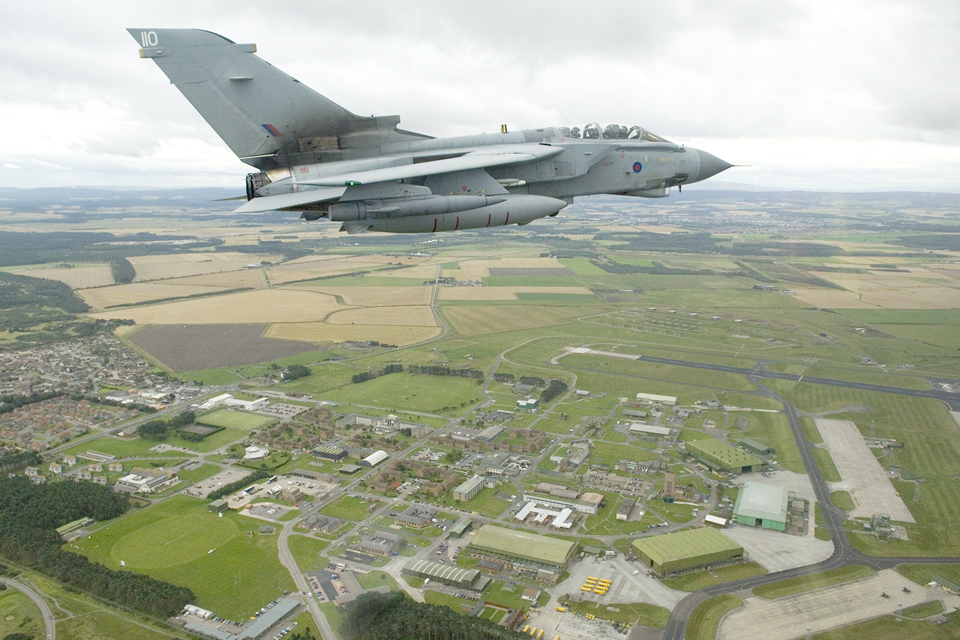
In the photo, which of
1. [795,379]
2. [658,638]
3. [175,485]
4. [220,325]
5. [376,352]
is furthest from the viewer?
[220,325]

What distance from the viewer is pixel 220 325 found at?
234 ft

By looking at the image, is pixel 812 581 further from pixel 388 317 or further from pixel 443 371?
pixel 388 317

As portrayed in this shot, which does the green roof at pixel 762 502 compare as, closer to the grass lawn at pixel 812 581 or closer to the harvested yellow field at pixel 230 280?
the grass lawn at pixel 812 581

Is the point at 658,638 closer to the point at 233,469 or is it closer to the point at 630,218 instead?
the point at 233,469

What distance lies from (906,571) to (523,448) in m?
21.2

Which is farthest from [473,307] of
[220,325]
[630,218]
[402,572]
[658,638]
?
[630,218]

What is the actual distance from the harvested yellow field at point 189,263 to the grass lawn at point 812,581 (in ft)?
303

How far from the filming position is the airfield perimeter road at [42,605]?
27.1 meters

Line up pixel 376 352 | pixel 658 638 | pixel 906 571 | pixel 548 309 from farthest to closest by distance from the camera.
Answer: pixel 548 309 < pixel 376 352 < pixel 906 571 < pixel 658 638

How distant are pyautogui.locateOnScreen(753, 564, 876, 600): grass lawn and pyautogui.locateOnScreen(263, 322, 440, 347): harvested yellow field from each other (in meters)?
43.5

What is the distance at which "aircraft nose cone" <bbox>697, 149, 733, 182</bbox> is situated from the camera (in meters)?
22.6

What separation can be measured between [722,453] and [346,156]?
Answer: 3172cm

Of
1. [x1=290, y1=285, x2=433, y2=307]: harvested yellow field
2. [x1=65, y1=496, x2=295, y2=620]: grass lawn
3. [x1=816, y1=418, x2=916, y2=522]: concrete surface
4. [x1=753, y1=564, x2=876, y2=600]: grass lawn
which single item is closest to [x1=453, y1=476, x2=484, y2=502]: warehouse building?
[x1=65, y1=496, x2=295, y2=620]: grass lawn

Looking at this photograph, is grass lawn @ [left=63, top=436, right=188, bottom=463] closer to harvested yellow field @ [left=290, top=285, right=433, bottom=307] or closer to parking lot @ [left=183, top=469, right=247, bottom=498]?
parking lot @ [left=183, top=469, right=247, bottom=498]
